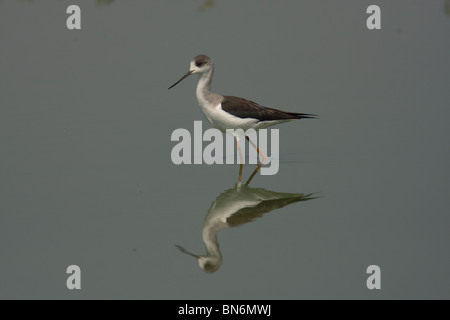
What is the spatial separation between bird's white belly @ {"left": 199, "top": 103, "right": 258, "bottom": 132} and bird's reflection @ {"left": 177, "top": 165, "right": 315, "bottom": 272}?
0.99 m

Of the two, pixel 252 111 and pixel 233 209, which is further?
pixel 252 111

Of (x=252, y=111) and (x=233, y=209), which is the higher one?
(x=252, y=111)

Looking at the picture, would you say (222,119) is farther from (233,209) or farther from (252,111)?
(233,209)

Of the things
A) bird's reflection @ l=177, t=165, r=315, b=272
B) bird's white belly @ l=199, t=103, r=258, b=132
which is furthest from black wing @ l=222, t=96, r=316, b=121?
bird's reflection @ l=177, t=165, r=315, b=272

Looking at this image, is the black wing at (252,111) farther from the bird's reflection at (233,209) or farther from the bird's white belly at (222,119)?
the bird's reflection at (233,209)

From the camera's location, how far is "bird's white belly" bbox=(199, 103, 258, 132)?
9000 mm

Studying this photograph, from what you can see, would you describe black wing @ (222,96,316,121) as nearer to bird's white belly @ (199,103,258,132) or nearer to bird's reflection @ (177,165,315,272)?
bird's white belly @ (199,103,258,132)

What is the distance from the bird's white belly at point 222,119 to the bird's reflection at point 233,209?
990 millimetres

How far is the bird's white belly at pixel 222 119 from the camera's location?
900cm

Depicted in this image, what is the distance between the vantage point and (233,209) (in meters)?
7.38

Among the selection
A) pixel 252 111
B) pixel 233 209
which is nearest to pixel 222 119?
pixel 252 111

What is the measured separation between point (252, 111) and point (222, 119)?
0.48 metres

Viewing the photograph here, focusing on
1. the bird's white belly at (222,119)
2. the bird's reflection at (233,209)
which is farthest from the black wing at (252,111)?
the bird's reflection at (233,209)

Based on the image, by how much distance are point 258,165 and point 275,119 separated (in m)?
0.70
